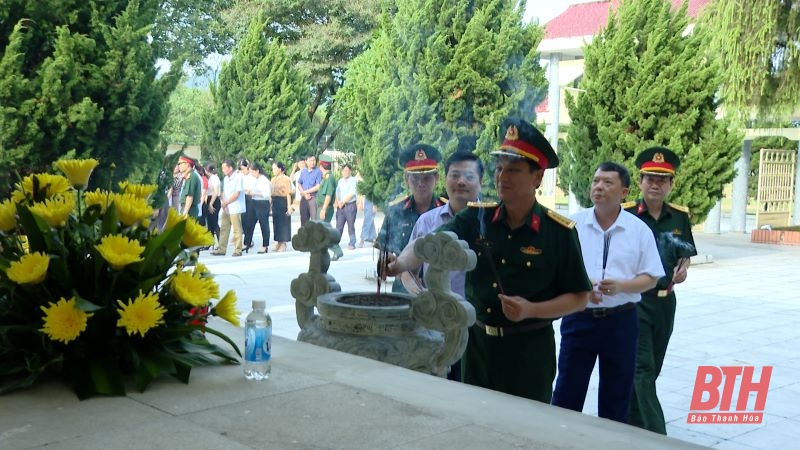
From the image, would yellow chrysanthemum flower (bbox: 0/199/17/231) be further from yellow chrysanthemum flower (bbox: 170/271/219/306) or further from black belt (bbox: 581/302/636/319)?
black belt (bbox: 581/302/636/319)

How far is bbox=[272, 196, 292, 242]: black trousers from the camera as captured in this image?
14023mm

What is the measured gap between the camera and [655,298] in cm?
489

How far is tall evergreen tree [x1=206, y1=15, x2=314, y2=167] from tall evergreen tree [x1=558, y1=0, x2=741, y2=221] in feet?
35.0

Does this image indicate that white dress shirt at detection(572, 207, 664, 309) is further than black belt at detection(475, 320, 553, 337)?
Yes

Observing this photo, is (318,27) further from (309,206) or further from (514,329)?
(514,329)

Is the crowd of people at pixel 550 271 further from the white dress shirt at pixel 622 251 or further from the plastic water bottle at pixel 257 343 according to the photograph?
the plastic water bottle at pixel 257 343

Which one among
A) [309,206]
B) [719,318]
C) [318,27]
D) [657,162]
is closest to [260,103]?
[318,27]

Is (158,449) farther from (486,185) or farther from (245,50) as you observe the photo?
(245,50)

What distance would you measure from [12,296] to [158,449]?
99 centimetres

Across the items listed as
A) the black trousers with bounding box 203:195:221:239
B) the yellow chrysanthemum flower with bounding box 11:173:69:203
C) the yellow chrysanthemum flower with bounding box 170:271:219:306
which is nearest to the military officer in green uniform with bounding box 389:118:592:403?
the yellow chrysanthemum flower with bounding box 170:271:219:306

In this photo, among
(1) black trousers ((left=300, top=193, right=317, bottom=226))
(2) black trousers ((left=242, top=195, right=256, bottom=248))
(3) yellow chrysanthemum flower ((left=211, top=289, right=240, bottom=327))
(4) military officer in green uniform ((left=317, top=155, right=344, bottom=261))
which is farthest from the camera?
(1) black trousers ((left=300, top=193, right=317, bottom=226))

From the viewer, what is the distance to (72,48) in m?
6.75

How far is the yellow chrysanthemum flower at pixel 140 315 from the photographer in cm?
273

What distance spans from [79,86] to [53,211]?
14.2 feet
